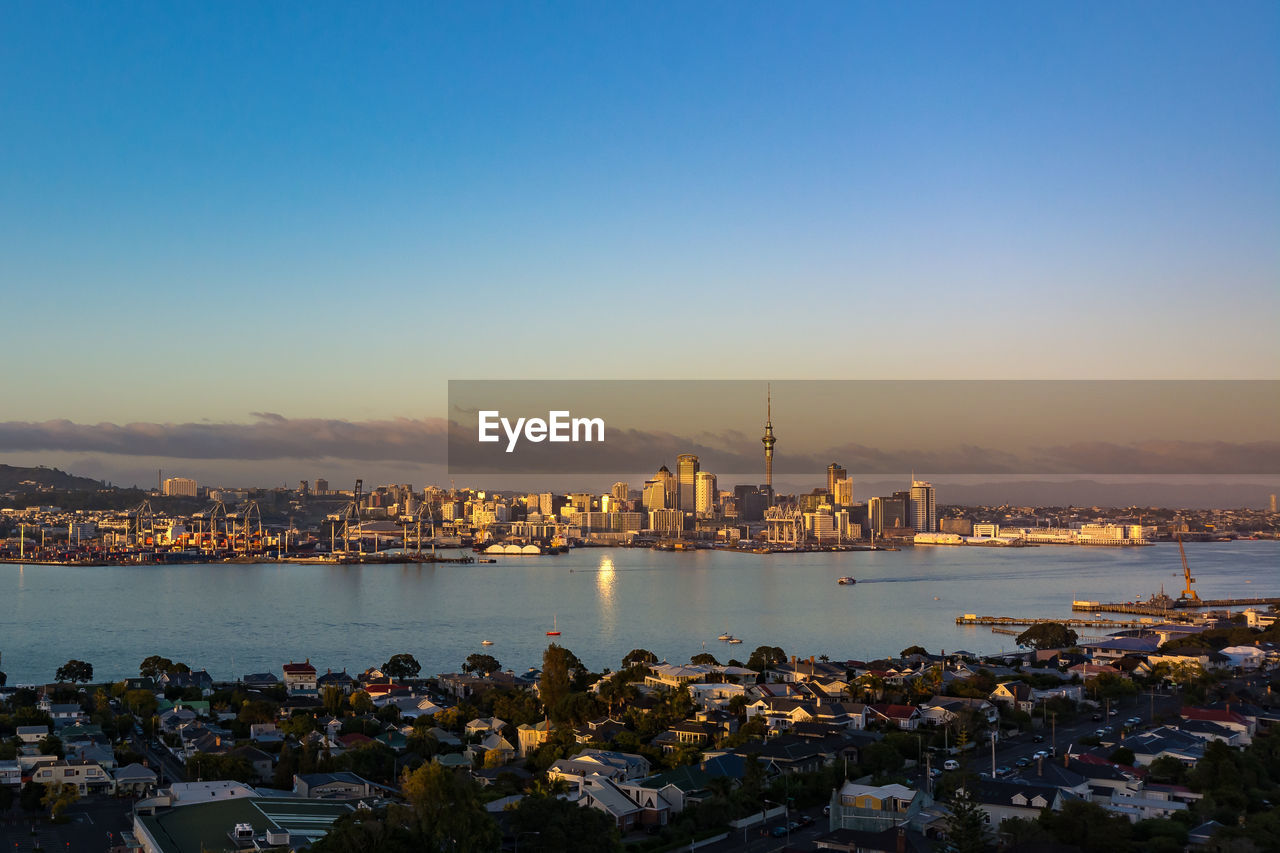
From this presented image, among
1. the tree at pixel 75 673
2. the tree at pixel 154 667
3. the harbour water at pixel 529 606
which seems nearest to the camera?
the tree at pixel 75 673

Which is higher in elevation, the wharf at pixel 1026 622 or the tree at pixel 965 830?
the tree at pixel 965 830

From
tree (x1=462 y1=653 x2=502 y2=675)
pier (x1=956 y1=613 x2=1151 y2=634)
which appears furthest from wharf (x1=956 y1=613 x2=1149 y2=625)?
tree (x1=462 y1=653 x2=502 y2=675)

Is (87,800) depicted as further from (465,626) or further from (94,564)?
(94,564)

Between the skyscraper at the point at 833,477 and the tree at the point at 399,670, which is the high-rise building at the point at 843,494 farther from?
the tree at the point at 399,670

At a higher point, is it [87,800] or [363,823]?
[363,823]

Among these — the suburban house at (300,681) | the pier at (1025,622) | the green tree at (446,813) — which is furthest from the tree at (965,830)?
the pier at (1025,622)

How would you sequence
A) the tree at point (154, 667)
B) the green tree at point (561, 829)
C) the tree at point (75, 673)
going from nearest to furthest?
the green tree at point (561, 829)
the tree at point (75, 673)
the tree at point (154, 667)

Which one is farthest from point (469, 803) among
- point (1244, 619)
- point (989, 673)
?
point (1244, 619)
